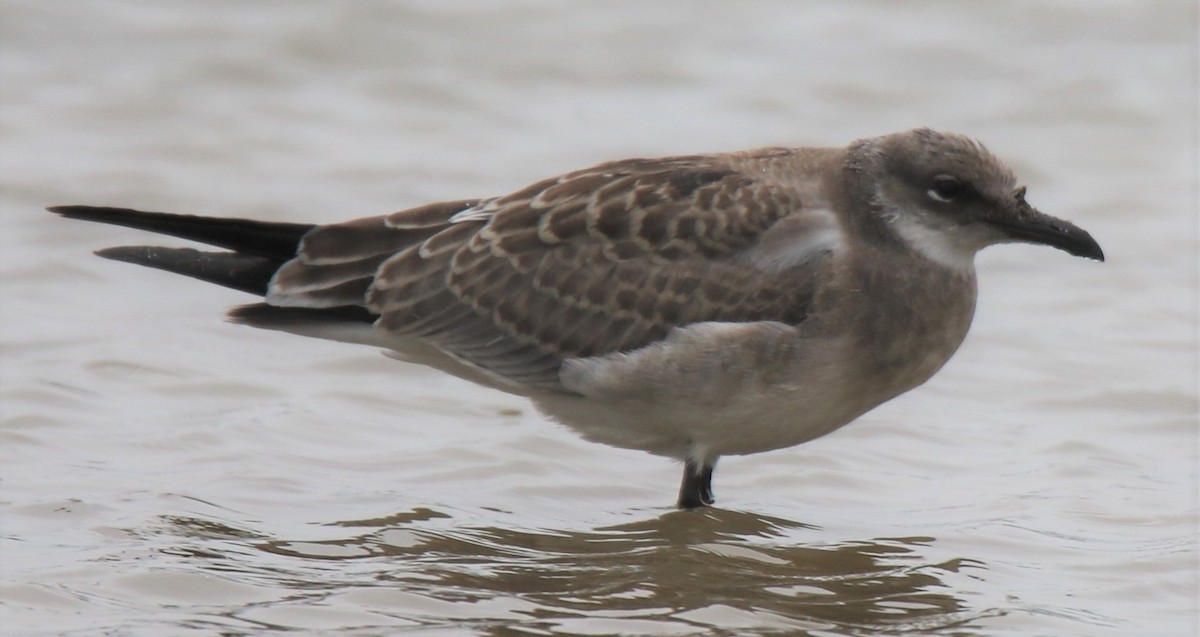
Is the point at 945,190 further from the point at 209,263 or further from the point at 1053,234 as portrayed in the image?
the point at 209,263

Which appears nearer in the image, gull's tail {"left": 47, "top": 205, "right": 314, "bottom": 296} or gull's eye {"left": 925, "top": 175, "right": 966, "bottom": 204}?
gull's eye {"left": 925, "top": 175, "right": 966, "bottom": 204}

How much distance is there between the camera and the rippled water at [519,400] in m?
7.86

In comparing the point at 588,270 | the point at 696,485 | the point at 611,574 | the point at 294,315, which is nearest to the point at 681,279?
the point at 588,270

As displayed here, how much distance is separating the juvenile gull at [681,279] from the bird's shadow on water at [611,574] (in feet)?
1.84

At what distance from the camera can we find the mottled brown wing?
28.7ft

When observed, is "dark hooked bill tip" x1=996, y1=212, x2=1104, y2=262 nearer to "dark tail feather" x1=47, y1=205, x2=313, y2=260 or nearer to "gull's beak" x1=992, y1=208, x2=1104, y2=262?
"gull's beak" x1=992, y1=208, x2=1104, y2=262

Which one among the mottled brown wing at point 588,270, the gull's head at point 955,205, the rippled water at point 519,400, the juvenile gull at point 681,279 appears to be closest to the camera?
the rippled water at point 519,400

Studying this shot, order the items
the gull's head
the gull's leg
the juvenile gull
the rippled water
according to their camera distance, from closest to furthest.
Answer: the rippled water, the juvenile gull, the gull's head, the gull's leg

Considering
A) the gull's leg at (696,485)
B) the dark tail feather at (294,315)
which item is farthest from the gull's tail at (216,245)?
the gull's leg at (696,485)

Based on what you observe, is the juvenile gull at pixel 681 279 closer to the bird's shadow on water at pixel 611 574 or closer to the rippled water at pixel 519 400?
the bird's shadow on water at pixel 611 574

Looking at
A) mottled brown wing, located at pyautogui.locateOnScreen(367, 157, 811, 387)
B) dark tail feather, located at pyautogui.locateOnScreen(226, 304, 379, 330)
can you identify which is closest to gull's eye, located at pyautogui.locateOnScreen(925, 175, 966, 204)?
mottled brown wing, located at pyautogui.locateOnScreen(367, 157, 811, 387)

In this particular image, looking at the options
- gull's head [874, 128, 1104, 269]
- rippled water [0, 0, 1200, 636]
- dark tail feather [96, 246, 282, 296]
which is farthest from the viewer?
dark tail feather [96, 246, 282, 296]

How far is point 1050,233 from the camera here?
8.87m

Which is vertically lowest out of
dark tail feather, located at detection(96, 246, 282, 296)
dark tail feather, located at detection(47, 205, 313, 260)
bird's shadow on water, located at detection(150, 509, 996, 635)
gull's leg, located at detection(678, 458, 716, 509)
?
bird's shadow on water, located at detection(150, 509, 996, 635)
